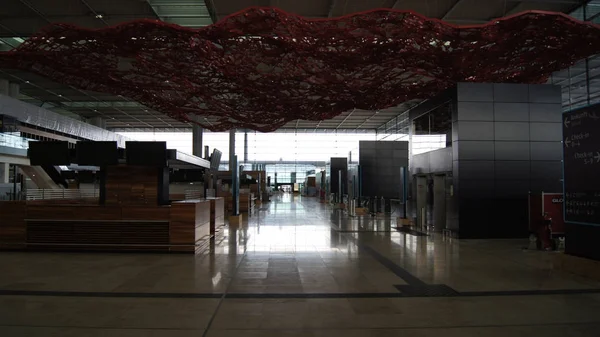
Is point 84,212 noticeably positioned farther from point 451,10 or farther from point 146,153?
point 451,10

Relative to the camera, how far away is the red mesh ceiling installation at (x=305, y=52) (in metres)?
6.94

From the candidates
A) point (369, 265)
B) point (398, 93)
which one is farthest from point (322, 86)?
point (369, 265)

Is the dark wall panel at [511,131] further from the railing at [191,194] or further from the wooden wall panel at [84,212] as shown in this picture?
the wooden wall panel at [84,212]

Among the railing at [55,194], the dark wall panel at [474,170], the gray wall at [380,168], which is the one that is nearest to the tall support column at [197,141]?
the gray wall at [380,168]

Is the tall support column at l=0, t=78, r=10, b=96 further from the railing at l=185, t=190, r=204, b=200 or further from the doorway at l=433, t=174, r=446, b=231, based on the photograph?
the doorway at l=433, t=174, r=446, b=231

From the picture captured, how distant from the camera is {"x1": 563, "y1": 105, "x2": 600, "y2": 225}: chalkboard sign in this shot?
22.5 feet

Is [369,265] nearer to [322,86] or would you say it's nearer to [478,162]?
[322,86]

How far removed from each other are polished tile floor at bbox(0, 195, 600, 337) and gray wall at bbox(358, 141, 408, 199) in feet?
61.2

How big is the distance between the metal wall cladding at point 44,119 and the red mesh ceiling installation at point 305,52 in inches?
582

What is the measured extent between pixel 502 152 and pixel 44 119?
26.6 meters

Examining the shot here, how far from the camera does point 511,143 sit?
42.9 ft

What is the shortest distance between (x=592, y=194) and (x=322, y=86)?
19.6 feet

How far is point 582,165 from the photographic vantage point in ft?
23.5

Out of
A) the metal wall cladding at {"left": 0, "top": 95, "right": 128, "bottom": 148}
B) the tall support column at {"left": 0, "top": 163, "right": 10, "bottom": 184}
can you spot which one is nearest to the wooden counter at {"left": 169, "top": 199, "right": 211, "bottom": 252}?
the metal wall cladding at {"left": 0, "top": 95, "right": 128, "bottom": 148}
